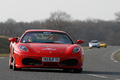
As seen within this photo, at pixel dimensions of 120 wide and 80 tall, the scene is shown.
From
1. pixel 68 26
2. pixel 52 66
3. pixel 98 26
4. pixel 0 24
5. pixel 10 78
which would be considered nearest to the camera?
pixel 10 78

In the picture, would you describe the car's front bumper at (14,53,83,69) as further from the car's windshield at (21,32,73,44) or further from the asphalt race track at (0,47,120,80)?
the car's windshield at (21,32,73,44)

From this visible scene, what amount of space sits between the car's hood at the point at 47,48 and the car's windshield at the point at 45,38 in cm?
47

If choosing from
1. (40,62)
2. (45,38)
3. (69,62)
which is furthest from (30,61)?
(45,38)

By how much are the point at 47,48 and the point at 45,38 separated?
3.21 ft

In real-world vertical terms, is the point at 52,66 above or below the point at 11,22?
above

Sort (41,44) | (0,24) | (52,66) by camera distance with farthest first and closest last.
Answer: (0,24) → (41,44) → (52,66)

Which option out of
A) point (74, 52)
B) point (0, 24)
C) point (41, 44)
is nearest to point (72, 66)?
point (74, 52)

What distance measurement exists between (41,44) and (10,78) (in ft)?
8.39

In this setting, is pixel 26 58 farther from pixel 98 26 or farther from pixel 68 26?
pixel 98 26

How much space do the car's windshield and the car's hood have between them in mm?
466

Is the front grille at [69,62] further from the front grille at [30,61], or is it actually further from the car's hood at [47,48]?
the front grille at [30,61]

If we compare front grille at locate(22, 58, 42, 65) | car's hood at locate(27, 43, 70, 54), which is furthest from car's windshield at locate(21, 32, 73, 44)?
front grille at locate(22, 58, 42, 65)

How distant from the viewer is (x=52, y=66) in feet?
31.1

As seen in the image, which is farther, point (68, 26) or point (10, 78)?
point (68, 26)
